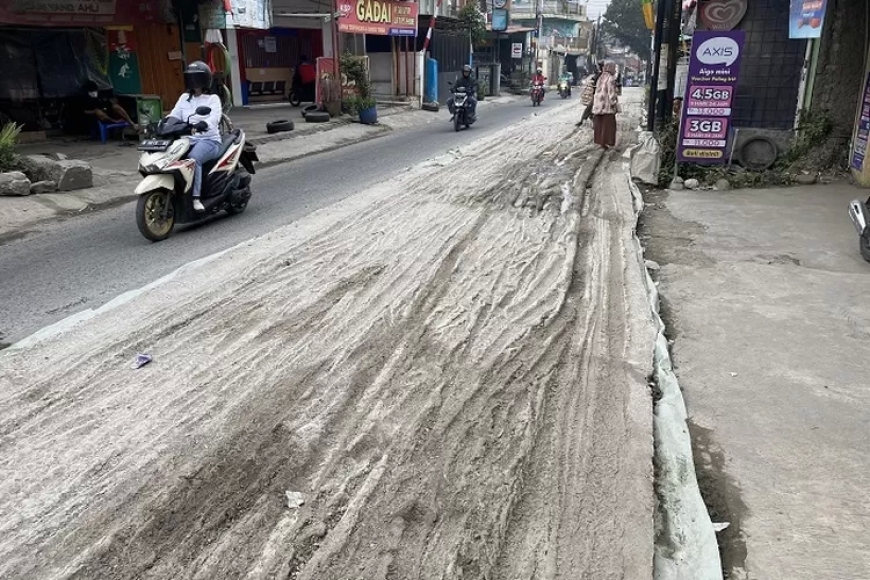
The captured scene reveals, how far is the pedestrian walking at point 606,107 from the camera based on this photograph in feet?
38.8

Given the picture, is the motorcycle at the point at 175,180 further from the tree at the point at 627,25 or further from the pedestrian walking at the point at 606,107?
the tree at the point at 627,25

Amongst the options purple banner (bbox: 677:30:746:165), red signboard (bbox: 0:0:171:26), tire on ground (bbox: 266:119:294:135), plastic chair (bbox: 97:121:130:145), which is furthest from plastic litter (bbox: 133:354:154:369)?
tire on ground (bbox: 266:119:294:135)

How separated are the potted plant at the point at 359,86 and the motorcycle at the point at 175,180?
36.6 ft

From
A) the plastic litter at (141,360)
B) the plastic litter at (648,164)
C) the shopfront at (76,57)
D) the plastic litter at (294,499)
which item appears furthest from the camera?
the shopfront at (76,57)

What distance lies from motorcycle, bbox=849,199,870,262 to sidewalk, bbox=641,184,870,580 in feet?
0.35

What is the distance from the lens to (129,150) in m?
12.3

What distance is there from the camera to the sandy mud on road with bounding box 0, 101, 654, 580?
2502mm

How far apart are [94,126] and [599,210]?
35.3ft

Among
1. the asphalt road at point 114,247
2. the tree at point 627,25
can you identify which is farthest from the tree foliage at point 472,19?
the tree at point 627,25

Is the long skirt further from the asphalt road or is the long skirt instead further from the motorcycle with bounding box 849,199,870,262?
the motorcycle with bounding box 849,199,870,262

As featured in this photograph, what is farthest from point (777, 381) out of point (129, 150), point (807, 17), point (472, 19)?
point (472, 19)

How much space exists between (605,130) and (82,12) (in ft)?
33.8

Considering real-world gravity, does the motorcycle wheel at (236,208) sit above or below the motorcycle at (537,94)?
below

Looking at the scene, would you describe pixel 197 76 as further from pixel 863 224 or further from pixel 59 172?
pixel 863 224
